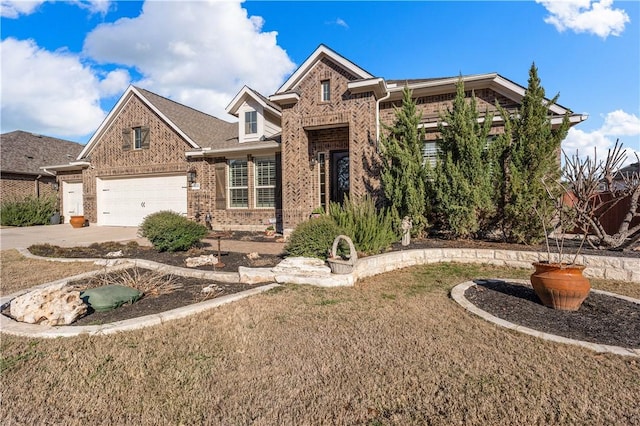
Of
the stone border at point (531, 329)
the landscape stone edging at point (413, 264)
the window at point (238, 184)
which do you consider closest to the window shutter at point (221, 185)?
the window at point (238, 184)

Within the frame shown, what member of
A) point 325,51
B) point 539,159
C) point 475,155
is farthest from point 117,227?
point 539,159

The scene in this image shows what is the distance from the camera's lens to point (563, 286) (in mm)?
4125

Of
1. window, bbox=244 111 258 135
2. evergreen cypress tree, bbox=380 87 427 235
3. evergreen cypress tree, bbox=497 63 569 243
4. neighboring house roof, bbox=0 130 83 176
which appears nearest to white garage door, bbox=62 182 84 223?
neighboring house roof, bbox=0 130 83 176

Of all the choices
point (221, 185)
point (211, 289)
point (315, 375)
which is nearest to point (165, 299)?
point (211, 289)

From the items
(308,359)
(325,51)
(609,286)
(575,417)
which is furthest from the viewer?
(325,51)

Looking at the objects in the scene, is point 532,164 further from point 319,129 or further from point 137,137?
point 137,137

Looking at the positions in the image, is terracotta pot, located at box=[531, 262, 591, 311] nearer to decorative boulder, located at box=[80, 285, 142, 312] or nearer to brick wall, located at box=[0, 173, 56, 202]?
decorative boulder, located at box=[80, 285, 142, 312]

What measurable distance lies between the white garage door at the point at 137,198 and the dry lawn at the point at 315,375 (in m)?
11.8

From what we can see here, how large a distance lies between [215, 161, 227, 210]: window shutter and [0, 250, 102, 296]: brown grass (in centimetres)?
681

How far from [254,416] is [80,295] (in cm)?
346

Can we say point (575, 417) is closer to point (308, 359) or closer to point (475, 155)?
point (308, 359)

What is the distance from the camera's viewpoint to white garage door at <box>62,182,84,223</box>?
1795 cm

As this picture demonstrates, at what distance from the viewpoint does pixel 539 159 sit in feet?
25.7

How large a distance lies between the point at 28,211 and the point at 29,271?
14.1 metres
